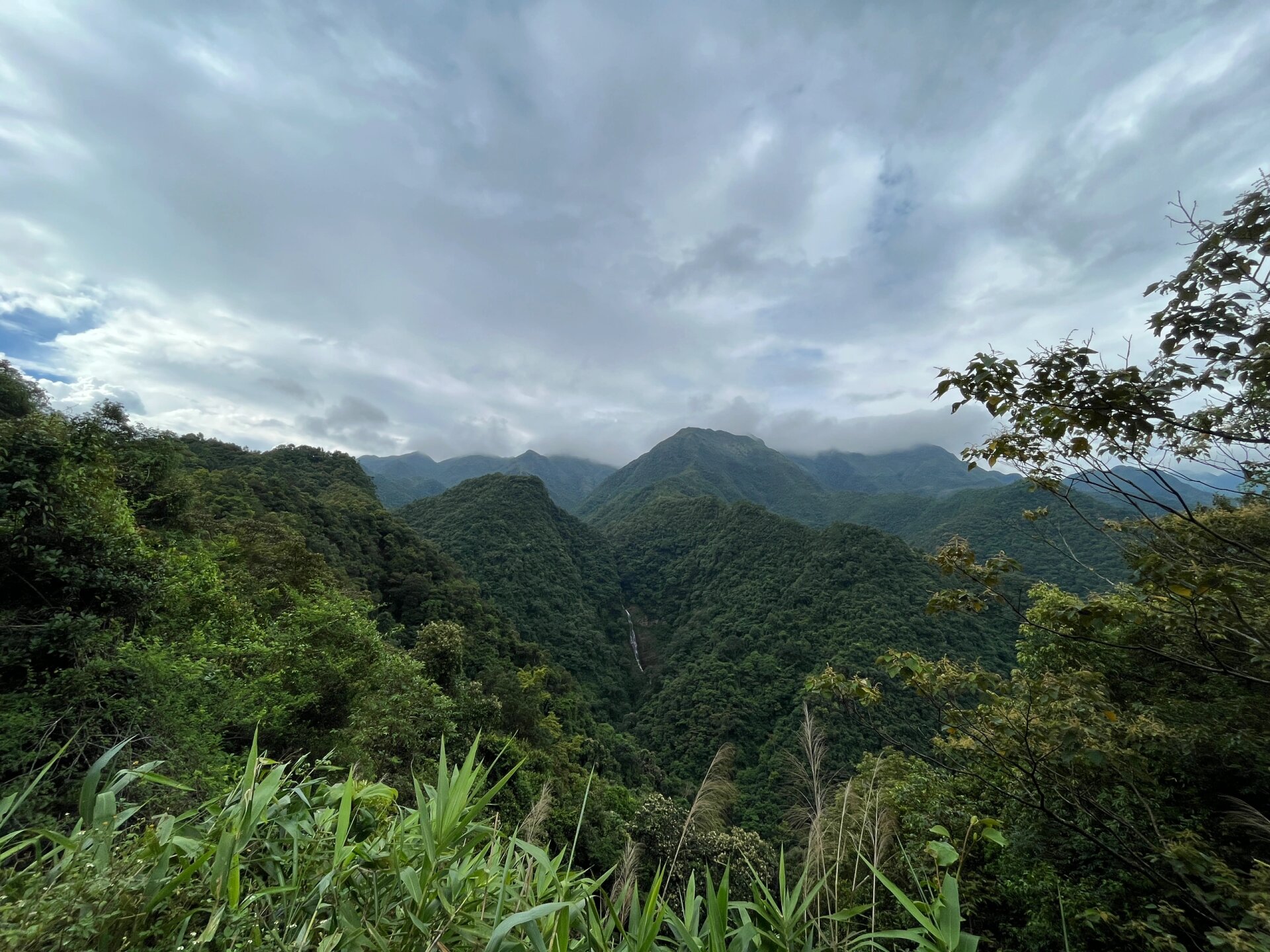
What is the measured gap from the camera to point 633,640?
53.7 meters

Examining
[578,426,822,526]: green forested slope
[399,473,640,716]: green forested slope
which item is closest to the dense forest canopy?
[399,473,640,716]: green forested slope

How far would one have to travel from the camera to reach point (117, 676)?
5656mm

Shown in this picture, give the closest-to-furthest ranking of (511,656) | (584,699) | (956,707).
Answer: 1. (956,707)
2. (511,656)
3. (584,699)

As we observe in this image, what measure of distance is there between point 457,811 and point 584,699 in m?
35.8

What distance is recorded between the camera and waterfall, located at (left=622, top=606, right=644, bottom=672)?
163ft

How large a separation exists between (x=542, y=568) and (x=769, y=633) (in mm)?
25745

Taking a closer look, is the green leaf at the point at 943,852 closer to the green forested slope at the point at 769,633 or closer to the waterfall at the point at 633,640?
the green forested slope at the point at 769,633

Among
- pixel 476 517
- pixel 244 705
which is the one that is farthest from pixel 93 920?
pixel 476 517

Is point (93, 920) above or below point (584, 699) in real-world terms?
above

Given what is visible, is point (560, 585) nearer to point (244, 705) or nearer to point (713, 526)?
point (713, 526)

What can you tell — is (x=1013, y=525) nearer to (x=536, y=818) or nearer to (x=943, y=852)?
(x=943, y=852)

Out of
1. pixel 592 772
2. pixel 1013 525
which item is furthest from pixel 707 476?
pixel 592 772

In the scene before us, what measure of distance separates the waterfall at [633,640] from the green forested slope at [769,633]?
1200 millimetres

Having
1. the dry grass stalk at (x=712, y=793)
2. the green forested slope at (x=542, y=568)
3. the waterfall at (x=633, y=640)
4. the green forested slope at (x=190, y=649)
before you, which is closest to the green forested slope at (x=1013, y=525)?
the dry grass stalk at (x=712, y=793)
